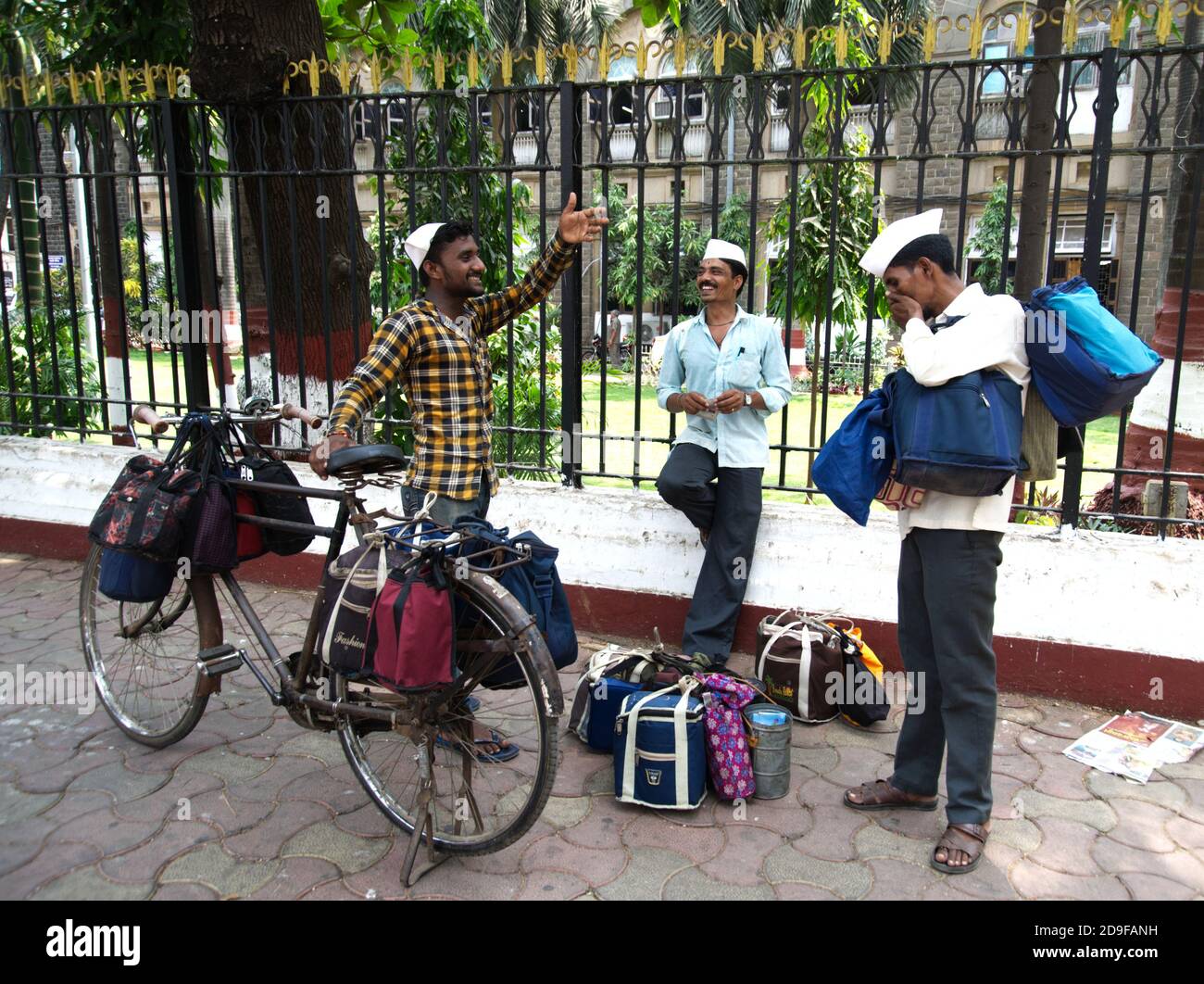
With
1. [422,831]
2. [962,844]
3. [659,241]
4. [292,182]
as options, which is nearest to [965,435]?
[962,844]

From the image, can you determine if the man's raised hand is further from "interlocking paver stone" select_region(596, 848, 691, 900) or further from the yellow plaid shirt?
"interlocking paver stone" select_region(596, 848, 691, 900)

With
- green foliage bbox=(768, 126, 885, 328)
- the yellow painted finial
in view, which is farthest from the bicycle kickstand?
green foliage bbox=(768, 126, 885, 328)

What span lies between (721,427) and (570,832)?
1.98 metres

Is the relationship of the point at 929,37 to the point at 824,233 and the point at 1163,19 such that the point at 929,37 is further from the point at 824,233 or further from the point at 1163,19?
the point at 824,233

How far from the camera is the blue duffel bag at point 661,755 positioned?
3.30 m

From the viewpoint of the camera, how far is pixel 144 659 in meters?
3.95

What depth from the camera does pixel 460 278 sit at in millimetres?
3514

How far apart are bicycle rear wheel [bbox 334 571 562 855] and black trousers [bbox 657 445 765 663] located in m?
1.16

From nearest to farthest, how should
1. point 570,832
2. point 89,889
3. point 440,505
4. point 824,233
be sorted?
1. point 89,889
2. point 570,832
3. point 440,505
4. point 824,233

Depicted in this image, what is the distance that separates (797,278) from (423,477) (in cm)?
597

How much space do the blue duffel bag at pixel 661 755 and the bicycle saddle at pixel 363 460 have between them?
1221 mm

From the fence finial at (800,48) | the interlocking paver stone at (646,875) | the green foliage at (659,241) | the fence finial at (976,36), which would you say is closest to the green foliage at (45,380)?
the fence finial at (800,48)

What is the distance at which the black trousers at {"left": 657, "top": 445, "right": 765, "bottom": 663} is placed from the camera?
14.4 ft
